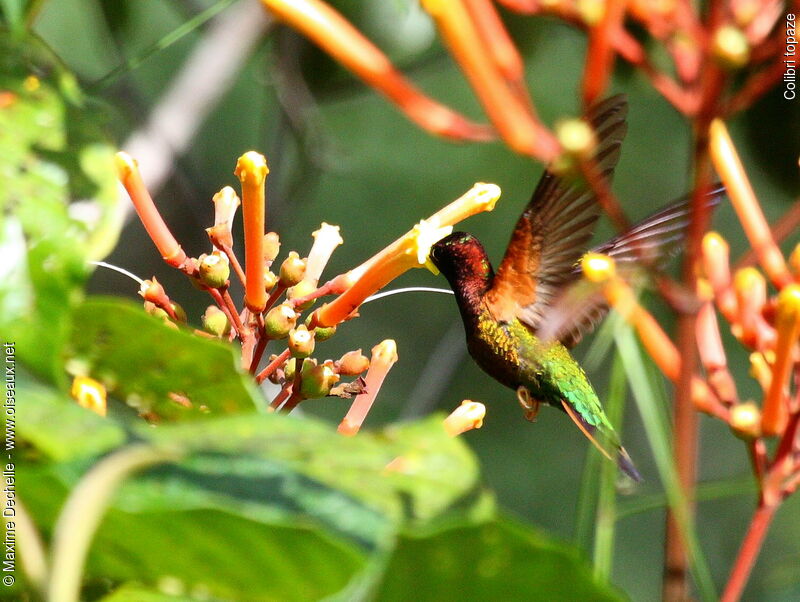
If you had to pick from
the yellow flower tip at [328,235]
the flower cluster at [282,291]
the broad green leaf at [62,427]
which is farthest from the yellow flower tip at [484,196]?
the broad green leaf at [62,427]

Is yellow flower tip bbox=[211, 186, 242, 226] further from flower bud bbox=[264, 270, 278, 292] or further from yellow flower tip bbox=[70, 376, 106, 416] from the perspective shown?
yellow flower tip bbox=[70, 376, 106, 416]

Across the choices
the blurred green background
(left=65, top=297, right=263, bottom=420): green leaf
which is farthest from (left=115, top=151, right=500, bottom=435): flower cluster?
the blurred green background

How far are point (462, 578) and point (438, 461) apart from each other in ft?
0.16

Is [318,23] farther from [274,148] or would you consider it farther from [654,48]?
[274,148]

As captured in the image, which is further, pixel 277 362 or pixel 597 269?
pixel 277 362

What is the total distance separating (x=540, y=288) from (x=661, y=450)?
822 millimetres

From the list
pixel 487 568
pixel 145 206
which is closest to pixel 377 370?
pixel 145 206

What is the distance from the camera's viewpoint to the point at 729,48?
47 centimetres

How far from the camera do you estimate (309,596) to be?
0.39m

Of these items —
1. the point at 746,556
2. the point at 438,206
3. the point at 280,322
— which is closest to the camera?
the point at 746,556

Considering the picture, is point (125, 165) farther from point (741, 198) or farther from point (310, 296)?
point (741, 198)

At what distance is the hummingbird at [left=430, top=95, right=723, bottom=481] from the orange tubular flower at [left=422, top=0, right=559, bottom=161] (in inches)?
21.8

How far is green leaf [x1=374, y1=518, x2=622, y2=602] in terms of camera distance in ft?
1.04

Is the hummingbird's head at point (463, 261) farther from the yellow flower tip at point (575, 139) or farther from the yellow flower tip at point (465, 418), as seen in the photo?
the yellow flower tip at point (575, 139)
